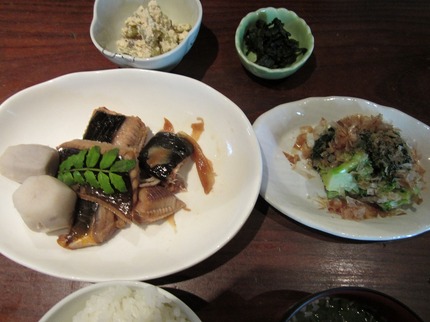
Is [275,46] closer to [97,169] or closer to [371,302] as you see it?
[97,169]

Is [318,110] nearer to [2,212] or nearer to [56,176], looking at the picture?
[56,176]

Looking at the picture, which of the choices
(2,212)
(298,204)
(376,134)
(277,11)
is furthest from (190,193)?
(277,11)

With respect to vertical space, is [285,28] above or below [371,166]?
above

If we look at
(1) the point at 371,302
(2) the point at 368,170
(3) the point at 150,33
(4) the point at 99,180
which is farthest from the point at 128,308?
(3) the point at 150,33

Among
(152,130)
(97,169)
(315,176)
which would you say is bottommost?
(315,176)

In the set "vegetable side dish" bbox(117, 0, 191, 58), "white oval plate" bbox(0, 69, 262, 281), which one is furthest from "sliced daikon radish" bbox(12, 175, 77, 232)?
"vegetable side dish" bbox(117, 0, 191, 58)

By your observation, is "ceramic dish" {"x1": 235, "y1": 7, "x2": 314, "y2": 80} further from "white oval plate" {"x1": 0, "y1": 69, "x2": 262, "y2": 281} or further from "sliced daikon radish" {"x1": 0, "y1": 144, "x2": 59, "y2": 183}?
"sliced daikon radish" {"x1": 0, "y1": 144, "x2": 59, "y2": 183}
